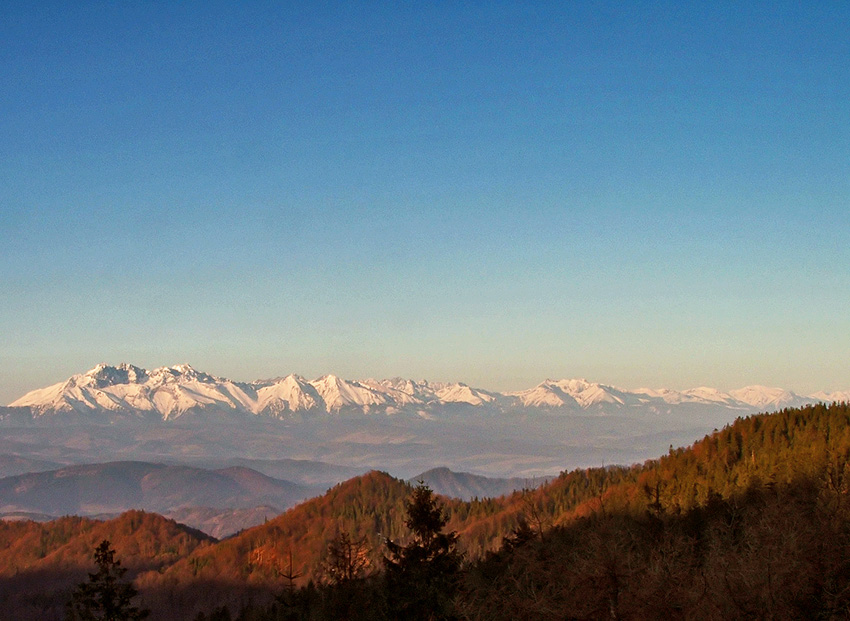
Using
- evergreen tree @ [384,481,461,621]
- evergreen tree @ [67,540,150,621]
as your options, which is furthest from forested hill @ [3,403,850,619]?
evergreen tree @ [67,540,150,621]

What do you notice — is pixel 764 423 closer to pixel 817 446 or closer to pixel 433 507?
pixel 817 446

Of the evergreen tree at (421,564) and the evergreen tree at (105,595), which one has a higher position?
the evergreen tree at (421,564)

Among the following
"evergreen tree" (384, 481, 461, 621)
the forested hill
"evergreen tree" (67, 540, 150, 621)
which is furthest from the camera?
"evergreen tree" (67, 540, 150, 621)

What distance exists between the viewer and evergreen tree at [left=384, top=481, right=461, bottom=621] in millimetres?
52875

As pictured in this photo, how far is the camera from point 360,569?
204ft

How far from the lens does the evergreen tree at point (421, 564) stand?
52.9m

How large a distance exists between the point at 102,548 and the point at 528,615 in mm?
51409

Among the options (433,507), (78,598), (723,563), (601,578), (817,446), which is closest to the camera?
(601,578)

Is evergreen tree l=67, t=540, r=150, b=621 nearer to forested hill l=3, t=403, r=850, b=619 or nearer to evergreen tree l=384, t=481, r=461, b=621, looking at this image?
forested hill l=3, t=403, r=850, b=619

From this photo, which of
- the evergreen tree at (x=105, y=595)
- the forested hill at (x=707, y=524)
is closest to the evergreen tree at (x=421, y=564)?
the forested hill at (x=707, y=524)

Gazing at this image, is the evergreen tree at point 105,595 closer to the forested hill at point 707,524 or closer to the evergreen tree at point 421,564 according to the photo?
the forested hill at point 707,524

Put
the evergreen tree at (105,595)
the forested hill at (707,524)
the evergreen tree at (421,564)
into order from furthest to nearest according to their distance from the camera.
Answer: the evergreen tree at (105,595) < the evergreen tree at (421,564) < the forested hill at (707,524)

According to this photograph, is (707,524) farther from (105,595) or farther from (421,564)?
(105,595)

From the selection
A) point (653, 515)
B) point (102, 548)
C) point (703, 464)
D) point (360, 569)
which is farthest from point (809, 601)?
point (703, 464)
